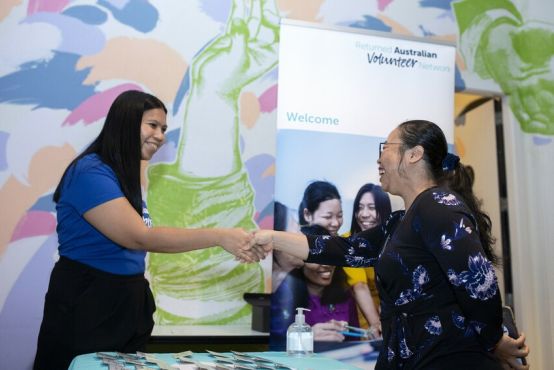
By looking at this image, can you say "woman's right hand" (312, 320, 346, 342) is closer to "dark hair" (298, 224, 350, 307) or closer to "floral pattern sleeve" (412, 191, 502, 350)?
"dark hair" (298, 224, 350, 307)

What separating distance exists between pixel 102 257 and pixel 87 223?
0.13 m

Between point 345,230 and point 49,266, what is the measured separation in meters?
1.60

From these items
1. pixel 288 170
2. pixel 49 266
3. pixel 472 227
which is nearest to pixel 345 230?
pixel 288 170

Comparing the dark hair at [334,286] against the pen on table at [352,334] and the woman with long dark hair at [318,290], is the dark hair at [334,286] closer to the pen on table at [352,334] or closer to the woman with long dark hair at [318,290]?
the woman with long dark hair at [318,290]

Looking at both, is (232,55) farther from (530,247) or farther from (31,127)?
(530,247)

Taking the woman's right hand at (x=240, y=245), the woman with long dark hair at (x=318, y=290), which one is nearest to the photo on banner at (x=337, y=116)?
the woman with long dark hair at (x=318, y=290)


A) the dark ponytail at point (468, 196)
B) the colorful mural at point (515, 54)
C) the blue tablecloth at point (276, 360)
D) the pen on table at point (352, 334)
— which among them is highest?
the colorful mural at point (515, 54)

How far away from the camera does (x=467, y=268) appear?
1.56 meters

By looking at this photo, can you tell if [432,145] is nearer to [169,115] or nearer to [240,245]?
[240,245]

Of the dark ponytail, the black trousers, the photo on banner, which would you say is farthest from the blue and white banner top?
the black trousers

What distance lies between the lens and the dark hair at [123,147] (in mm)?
1979

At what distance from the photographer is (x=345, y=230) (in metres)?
2.86

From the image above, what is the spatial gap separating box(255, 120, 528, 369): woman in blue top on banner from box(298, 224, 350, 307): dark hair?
0.92 meters

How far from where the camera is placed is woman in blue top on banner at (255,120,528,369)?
5.16ft
